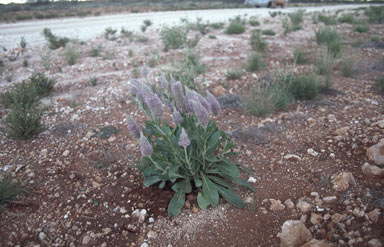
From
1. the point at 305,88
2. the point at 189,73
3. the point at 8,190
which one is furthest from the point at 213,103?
the point at 305,88

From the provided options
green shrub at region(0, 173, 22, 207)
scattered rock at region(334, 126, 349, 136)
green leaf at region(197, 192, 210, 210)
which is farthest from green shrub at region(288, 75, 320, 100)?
green shrub at region(0, 173, 22, 207)

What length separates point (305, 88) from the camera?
13.3 ft

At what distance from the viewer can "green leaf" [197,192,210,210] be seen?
6.88ft

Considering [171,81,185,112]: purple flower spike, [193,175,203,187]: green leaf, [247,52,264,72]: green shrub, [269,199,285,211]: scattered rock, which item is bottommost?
[269,199,285,211]: scattered rock

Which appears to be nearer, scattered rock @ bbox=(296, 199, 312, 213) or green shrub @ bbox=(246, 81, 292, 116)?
scattered rock @ bbox=(296, 199, 312, 213)

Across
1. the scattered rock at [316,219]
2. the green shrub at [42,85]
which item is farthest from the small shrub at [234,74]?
the green shrub at [42,85]

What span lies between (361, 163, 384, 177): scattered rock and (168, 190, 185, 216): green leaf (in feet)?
5.73

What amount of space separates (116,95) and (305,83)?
3444 mm

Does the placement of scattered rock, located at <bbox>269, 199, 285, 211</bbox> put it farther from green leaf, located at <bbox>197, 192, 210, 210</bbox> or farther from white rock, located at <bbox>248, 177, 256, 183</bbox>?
green leaf, located at <bbox>197, 192, 210, 210</bbox>

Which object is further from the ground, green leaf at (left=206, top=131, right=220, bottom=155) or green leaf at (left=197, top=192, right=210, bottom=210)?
green leaf at (left=206, top=131, right=220, bottom=155)

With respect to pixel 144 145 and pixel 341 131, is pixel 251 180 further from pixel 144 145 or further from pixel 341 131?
pixel 341 131

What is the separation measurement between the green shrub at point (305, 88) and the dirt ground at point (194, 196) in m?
0.13

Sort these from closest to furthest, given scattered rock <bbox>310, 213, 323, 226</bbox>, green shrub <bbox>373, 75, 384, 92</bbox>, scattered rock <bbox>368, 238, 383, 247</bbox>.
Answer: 1. scattered rock <bbox>368, 238, 383, 247</bbox>
2. scattered rock <bbox>310, 213, 323, 226</bbox>
3. green shrub <bbox>373, 75, 384, 92</bbox>

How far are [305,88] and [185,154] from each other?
9.77 feet
